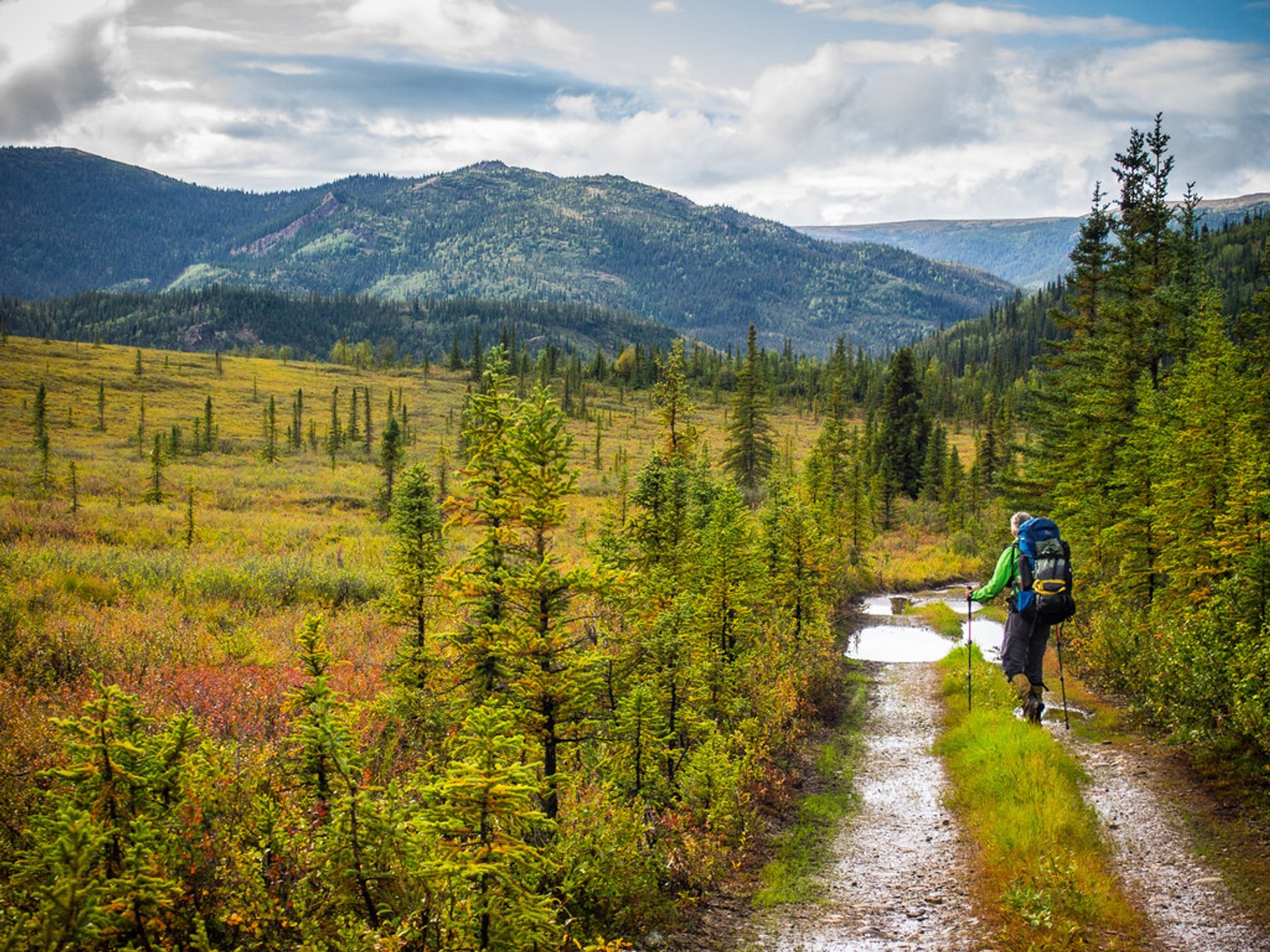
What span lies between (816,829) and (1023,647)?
398 centimetres

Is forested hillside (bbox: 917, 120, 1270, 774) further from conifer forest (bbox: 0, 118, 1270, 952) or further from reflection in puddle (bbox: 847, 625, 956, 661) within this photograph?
reflection in puddle (bbox: 847, 625, 956, 661)

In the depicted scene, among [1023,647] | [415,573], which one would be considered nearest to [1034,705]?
[1023,647]

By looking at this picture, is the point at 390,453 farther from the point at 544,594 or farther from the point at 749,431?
the point at 544,594

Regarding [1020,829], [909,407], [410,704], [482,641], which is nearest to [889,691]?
[1020,829]

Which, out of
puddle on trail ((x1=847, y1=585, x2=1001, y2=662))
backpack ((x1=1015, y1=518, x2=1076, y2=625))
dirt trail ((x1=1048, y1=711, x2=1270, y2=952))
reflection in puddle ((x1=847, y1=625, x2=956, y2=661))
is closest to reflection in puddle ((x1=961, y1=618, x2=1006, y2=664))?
puddle on trail ((x1=847, y1=585, x2=1001, y2=662))

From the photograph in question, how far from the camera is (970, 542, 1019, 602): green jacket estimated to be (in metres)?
9.56

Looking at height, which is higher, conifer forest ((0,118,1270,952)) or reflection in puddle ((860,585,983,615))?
conifer forest ((0,118,1270,952))

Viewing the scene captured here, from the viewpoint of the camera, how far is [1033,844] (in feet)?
23.4

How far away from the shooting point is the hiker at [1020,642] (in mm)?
9914

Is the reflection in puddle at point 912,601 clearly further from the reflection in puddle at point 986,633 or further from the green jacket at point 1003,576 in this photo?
the green jacket at point 1003,576

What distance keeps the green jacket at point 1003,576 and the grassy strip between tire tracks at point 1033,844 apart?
1.94m

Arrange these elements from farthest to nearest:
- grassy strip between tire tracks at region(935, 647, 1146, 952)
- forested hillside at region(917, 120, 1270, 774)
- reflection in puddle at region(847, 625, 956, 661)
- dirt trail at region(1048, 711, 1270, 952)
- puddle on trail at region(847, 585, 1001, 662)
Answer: puddle on trail at region(847, 585, 1001, 662), reflection in puddle at region(847, 625, 956, 661), forested hillside at region(917, 120, 1270, 774), grassy strip between tire tracks at region(935, 647, 1146, 952), dirt trail at region(1048, 711, 1270, 952)

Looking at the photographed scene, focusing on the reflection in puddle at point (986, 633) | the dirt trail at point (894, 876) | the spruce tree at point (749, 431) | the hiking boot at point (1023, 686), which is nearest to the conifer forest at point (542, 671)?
the dirt trail at point (894, 876)

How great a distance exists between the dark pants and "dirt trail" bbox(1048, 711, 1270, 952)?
4.31ft
